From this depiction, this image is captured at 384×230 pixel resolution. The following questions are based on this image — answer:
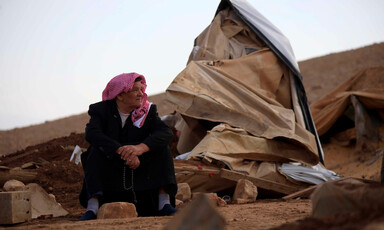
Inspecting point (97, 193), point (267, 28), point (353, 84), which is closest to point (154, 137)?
point (97, 193)

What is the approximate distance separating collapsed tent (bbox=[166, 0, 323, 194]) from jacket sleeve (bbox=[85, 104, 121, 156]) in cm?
209

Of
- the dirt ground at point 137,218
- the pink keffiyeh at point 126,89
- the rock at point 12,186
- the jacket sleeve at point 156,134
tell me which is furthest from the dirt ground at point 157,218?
the pink keffiyeh at point 126,89

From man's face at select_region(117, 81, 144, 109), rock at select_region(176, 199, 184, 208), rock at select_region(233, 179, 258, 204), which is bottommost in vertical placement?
rock at select_region(233, 179, 258, 204)

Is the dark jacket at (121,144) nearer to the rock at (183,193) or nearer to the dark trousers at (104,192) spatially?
the dark trousers at (104,192)

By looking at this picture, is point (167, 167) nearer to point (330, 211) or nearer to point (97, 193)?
point (97, 193)

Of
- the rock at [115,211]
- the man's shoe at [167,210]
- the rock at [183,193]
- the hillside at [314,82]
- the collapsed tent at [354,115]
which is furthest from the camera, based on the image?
the hillside at [314,82]

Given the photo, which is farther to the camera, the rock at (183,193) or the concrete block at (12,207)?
the rock at (183,193)

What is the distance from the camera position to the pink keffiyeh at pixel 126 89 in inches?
163

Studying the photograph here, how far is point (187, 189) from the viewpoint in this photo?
204 inches

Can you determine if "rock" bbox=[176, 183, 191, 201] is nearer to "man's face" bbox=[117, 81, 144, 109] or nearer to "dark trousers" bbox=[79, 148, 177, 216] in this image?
"dark trousers" bbox=[79, 148, 177, 216]

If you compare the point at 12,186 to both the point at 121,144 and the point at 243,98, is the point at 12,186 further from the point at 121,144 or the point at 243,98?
the point at 243,98

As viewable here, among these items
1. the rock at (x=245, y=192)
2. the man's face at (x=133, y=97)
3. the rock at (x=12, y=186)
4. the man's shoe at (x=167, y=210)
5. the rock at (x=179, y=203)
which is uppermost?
the man's face at (x=133, y=97)

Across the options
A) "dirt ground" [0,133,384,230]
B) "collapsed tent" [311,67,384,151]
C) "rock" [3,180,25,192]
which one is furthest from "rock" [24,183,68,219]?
"collapsed tent" [311,67,384,151]

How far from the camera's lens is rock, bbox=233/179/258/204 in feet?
17.0
